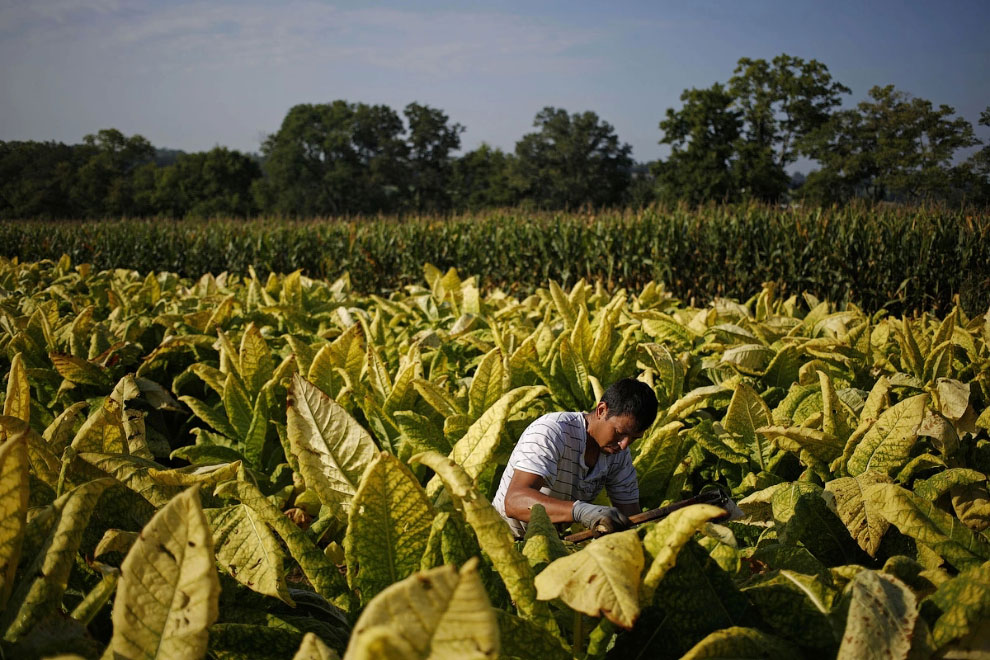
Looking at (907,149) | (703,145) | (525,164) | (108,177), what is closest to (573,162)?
(525,164)

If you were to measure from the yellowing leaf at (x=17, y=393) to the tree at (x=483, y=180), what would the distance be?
71.8 meters

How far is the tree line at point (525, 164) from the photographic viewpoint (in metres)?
19.4

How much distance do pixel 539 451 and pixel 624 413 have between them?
0.32 m

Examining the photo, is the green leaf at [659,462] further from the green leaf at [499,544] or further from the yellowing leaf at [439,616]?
the yellowing leaf at [439,616]

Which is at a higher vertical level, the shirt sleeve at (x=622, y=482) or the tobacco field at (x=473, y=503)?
the tobacco field at (x=473, y=503)

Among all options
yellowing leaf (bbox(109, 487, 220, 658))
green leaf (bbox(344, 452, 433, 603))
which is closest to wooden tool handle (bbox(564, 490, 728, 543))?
green leaf (bbox(344, 452, 433, 603))

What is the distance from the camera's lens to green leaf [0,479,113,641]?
90cm

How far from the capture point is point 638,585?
0.95 meters

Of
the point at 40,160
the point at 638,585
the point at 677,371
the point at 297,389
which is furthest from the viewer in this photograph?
the point at 40,160

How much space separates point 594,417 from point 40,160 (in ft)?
109

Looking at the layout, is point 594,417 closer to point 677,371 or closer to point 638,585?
point 677,371

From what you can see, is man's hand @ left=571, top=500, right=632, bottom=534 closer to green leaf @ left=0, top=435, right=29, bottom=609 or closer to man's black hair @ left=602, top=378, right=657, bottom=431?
man's black hair @ left=602, top=378, right=657, bottom=431

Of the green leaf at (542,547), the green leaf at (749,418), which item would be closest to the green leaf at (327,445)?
the green leaf at (542,547)

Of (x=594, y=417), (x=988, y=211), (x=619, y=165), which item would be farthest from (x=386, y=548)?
(x=619, y=165)
